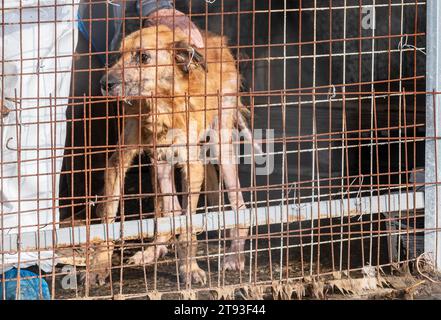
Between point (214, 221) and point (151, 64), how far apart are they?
1.47 meters

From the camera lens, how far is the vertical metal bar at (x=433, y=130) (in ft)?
15.7

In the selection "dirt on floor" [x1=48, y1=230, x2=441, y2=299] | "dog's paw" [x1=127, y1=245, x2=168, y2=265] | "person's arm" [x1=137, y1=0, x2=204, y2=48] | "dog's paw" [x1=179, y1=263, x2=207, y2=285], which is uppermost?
"person's arm" [x1=137, y1=0, x2=204, y2=48]

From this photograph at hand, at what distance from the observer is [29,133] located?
4.83 meters

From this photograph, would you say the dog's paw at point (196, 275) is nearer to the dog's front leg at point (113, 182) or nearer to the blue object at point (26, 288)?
the dog's front leg at point (113, 182)

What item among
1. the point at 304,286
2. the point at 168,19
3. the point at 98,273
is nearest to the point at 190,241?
the point at 304,286

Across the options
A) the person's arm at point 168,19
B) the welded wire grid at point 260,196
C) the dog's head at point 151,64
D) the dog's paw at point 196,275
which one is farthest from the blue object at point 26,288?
the person's arm at point 168,19

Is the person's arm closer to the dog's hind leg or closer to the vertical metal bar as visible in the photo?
the dog's hind leg

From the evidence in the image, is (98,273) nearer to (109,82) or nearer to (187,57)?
(109,82)

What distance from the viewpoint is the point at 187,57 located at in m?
5.59

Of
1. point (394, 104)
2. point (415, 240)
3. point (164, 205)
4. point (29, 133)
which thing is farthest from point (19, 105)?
point (394, 104)

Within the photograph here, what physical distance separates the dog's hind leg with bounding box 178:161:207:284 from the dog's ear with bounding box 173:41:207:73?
75 centimetres

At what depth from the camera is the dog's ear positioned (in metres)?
Result: 5.50

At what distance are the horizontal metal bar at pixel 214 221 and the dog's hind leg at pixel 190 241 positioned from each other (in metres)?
0.12

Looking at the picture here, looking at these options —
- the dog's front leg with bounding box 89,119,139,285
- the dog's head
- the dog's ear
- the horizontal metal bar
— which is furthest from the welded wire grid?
→ the dog's ear
